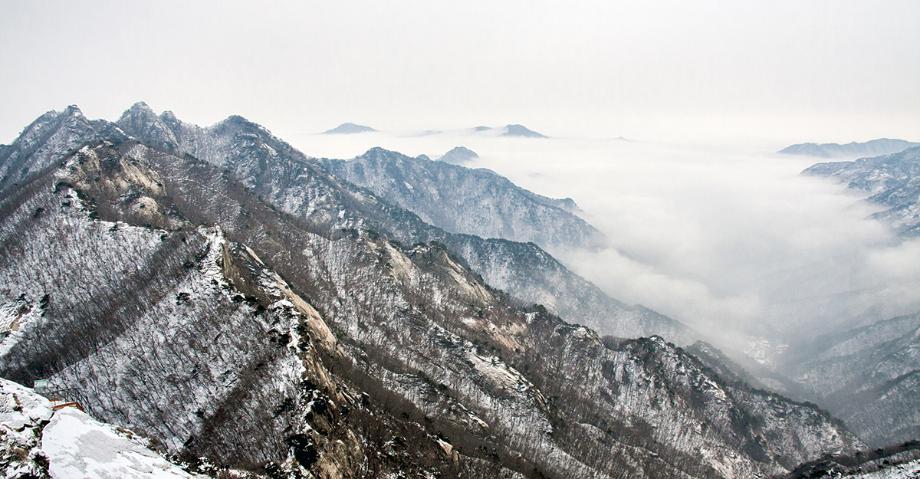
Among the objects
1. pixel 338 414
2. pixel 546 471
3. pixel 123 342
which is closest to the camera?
pixel 338 414

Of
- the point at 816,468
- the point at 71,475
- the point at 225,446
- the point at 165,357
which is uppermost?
the point at 71,475

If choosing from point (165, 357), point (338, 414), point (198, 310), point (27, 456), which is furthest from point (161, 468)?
point (198, 310)

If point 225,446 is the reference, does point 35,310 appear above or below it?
above

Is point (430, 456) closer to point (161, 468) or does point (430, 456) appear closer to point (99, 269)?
point (161, 468)

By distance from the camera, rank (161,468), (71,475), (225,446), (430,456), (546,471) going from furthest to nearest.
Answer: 1. (546,471)
2. (430,456)
3. (225,446)
4. (161,468)
5. (71,475)

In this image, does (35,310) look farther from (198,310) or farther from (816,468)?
(816,468)

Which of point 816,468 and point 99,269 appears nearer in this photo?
point 99,269
